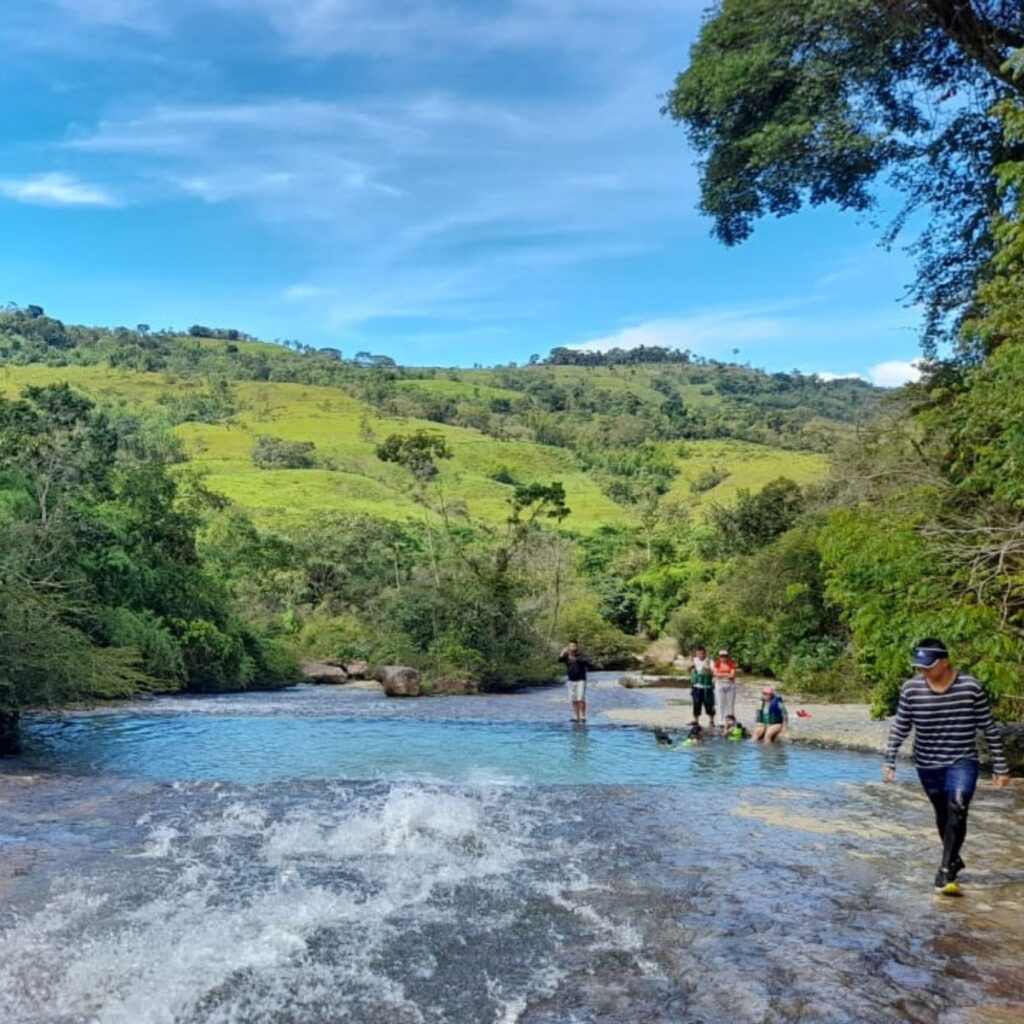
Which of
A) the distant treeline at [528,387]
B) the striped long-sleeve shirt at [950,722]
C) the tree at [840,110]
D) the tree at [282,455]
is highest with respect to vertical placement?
the distant treeline at [528,387]

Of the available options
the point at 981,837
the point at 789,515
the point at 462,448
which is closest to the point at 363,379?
the point at 462,448

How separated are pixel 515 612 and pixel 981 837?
963 inches

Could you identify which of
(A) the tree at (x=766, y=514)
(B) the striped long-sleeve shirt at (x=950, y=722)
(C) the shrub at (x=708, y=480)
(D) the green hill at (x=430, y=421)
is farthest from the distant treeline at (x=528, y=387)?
(B) the striped long-sleeve shirt at (x=950, y=722)

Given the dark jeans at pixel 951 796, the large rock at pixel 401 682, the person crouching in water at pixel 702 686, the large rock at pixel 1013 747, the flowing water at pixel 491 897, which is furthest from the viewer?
the large rock at pixel 401 682

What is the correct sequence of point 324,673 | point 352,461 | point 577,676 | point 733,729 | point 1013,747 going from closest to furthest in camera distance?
point 1013,747 < point 733,729 < point 577,676 < point 324,673 < point 352,461

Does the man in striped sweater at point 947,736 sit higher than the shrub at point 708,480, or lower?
lower

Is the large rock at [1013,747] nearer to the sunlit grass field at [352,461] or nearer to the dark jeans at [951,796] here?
the dark jeans at [951,796]

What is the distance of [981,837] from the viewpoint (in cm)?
1027

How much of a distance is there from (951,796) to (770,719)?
1118cm

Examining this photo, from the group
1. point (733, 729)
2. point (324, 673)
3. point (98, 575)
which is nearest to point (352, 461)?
point (324, 673)

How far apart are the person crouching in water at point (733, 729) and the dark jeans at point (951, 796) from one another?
10977 millimetres

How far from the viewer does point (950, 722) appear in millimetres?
7883

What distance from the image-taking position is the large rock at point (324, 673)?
118 ft

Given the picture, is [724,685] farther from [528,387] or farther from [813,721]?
[528,387]
